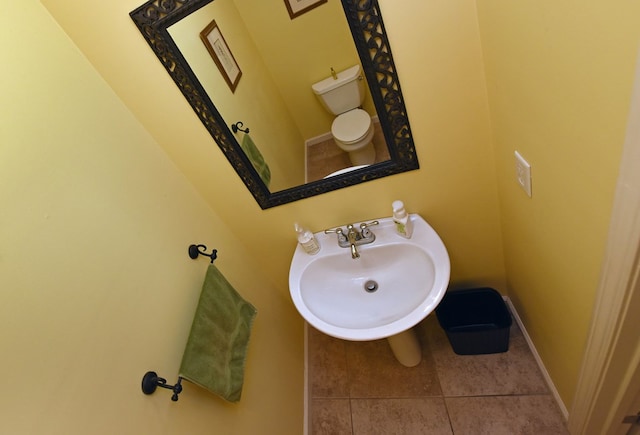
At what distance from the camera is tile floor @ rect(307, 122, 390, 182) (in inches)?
47.3

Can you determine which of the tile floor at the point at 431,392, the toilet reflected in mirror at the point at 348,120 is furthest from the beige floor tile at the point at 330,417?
the toilet reflected in mirror at the point at 348,120

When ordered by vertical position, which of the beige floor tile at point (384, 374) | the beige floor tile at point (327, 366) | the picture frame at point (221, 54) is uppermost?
the picture frame at point (221, 54)

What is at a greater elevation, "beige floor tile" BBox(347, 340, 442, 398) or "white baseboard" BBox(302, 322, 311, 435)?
"white baseboard" BBox(302, 322, 311, 435)

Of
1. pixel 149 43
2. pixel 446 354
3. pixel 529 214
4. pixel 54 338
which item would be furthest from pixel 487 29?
pixel 446 354

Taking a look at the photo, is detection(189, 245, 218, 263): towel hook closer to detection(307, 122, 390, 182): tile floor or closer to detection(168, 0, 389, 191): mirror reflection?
detection(168, 0, 389, 191): mirror reflection

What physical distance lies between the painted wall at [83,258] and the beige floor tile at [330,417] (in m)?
→ 0.63

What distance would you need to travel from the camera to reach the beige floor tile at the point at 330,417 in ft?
5.29

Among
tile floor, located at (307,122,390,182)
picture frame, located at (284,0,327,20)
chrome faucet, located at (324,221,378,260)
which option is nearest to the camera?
picture frame, located at (284,0,327,20)

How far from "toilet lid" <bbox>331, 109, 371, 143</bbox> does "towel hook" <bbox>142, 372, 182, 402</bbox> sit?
935 mm

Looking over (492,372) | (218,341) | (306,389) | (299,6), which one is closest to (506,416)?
(492,372)

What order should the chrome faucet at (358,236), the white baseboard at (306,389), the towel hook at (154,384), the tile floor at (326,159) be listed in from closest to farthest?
1. the towel hook at (154,384)
2. the tile floor at (326,159)
3. the chrome faucet at (358,236)
4. the white baseboard at (306,389)

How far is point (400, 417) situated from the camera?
5.13 feet

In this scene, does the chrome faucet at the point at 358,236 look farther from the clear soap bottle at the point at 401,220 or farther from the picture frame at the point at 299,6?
the picture frame at the point at 299,6

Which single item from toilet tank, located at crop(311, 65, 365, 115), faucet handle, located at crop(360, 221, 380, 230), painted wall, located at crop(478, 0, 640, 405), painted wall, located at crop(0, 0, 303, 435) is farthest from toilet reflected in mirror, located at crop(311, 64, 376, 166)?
painted wall, located at crop(0, 0, 303, 435)
